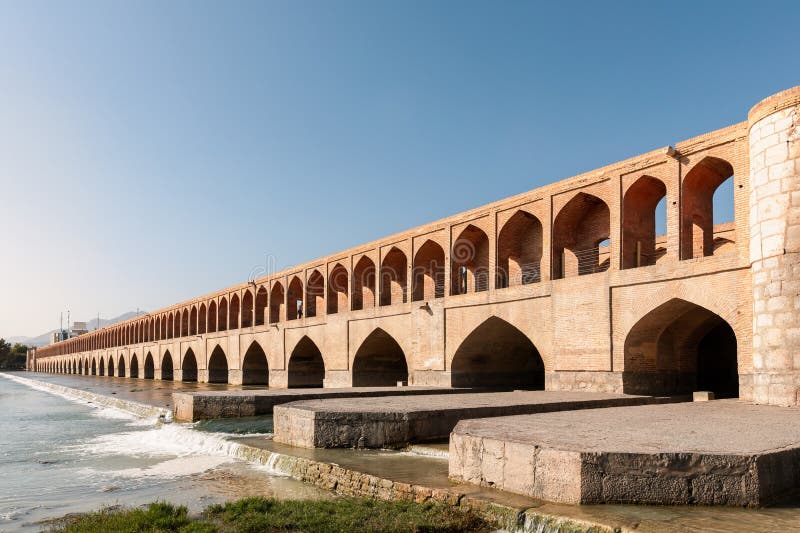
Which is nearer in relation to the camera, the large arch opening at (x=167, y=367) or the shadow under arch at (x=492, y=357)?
the shadow under arch at (x=492, y=357)

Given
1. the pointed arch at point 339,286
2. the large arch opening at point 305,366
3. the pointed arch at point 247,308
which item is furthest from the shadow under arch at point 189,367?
the pointed arch at point 339,286

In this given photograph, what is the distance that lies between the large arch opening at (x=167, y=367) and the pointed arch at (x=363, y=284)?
2231 cm

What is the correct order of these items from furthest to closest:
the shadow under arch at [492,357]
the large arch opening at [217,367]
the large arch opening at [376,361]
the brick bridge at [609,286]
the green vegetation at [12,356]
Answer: the green vegetation at [12,356] → the large arch opening at [217,367] → the large arch opening at [376,361] → the shadow under arch at [492,357] → the brick bridge at [609,286]

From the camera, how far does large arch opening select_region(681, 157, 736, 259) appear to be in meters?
11.9

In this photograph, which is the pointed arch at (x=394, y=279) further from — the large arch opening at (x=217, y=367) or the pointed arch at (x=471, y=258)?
the large arch opening at (x=217, y=367)

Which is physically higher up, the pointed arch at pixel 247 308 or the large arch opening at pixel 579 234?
the large arch opening at pixel 579 234

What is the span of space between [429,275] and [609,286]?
7.74 metres

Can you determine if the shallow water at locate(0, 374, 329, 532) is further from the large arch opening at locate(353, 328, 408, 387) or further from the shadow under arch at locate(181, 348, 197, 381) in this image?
the shadow under arch at locate(181, 348, 197, 381)

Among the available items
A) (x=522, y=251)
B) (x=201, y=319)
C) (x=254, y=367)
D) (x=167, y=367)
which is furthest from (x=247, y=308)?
(x=522, y=251)

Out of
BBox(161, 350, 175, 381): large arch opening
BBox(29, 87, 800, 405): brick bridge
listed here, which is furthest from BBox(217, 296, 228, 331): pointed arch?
BBox(29, 87, 800, 405): brick bridge

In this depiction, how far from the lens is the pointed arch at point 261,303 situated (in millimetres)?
29212

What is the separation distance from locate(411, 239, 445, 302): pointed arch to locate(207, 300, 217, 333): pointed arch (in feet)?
56.7

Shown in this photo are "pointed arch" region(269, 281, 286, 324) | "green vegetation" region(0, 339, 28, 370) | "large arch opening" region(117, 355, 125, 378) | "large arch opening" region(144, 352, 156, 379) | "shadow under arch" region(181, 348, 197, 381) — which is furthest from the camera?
"green vegetation" region(0, 339, 28, 370)

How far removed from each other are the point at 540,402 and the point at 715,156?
5.36 metres
